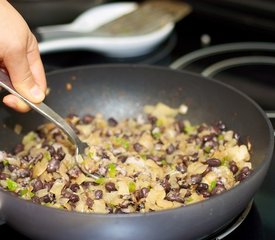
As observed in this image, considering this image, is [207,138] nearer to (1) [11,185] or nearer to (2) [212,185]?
(2) [212,185]

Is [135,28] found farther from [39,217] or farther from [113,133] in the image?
[39,217]

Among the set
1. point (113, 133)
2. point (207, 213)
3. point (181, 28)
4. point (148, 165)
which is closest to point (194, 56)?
point (181, 28)

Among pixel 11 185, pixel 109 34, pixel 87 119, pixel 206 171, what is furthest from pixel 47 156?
pixel 109 34

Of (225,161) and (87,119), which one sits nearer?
(225,161)

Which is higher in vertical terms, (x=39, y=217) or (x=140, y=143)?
(x=39, y=217)

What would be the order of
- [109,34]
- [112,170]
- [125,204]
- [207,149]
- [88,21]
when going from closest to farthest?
1. [125,204]
2. [112,170]
3. [207,149]
4. [109,34]
5. [88,21]

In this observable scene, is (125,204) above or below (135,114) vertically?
above

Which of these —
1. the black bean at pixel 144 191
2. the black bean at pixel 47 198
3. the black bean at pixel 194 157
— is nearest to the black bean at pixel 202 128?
the black bean at pixel 194 157
